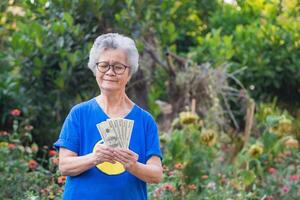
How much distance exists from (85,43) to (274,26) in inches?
105

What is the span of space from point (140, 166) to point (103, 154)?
21 cm

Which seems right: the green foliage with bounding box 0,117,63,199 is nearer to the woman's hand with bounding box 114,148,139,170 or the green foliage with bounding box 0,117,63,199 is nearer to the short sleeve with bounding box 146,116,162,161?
the short sleeve with bounding box 146,116,162,161

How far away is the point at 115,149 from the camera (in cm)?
336

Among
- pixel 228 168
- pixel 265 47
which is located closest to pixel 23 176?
pixel 228 168

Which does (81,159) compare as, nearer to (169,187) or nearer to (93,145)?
(93,145)

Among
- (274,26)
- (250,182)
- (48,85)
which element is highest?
(274,26)

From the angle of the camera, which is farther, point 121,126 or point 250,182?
point 250,182

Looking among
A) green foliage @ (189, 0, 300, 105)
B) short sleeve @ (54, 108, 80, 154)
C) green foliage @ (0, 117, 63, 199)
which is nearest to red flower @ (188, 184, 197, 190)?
green foliage @ (0, 117, 63, 199)

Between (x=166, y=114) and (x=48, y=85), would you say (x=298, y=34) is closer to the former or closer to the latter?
(x=166, y=114)

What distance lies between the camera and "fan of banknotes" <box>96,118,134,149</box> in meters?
3.37

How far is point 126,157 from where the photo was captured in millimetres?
3375

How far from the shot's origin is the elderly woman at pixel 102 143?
3.52 m

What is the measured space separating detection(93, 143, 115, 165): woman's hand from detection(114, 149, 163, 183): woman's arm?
22 mm

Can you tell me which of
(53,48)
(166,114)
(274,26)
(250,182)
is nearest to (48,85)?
(53,48)
